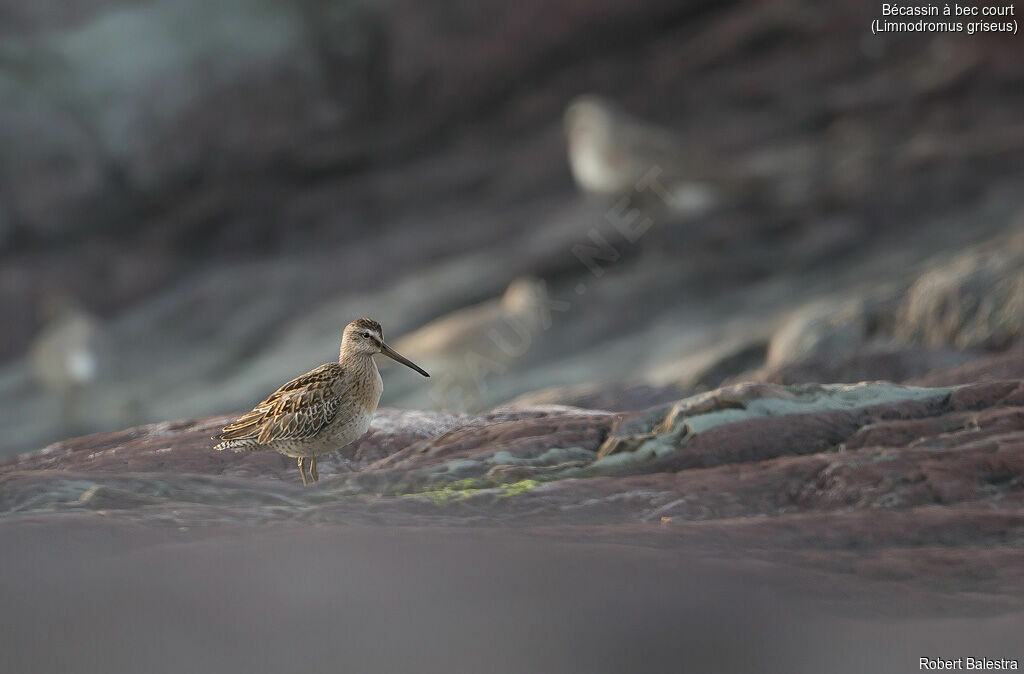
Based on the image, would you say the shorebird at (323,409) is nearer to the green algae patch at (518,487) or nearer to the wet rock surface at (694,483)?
the wet rock surface at (694,483)

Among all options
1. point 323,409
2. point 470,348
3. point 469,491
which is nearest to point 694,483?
point 469,491

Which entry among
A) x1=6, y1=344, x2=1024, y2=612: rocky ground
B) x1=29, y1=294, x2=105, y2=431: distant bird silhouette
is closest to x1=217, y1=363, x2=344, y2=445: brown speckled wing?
x1=6, y1=344, x2=1024, y2=612: rocky ground

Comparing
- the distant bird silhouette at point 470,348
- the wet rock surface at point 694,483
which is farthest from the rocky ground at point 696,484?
the distant bird silhouette at point 470,348

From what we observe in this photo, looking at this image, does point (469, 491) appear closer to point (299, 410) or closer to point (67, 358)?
point (299, 410)

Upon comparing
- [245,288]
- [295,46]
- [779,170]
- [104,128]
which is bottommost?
[245,288]

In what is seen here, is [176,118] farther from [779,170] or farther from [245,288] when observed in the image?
[779,170]

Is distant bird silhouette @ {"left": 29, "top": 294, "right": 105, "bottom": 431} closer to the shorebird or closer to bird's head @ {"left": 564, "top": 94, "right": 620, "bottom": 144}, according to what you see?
bird's head @ {"left": 564, "top": 94, "right": 620, "bottom": 144}

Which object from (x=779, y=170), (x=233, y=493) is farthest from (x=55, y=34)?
(x=233, y=493)
